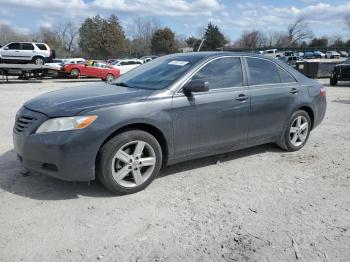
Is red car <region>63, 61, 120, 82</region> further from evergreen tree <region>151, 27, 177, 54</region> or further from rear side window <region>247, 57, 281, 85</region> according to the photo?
evergreen tree <region>151, 27, 177, 54</region>

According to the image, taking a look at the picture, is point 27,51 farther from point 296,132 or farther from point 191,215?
point 191,215

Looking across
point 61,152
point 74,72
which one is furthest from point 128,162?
point 74,72

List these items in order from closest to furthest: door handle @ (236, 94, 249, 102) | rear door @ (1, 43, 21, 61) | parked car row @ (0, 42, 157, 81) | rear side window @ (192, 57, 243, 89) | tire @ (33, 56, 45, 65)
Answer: rear side window @ (192, 57, 243, 89)
door handle @ (236, 94, 249, 102)
rear door @ (1, 43, 21, 61)
parked car row @ (0, 42, 157, 81)
tire @ (33, 56, 45, 65)

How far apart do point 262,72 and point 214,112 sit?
127 centimetres

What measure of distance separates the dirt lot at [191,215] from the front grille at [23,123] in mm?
709

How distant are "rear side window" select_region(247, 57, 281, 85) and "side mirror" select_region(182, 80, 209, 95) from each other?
1.07 meters

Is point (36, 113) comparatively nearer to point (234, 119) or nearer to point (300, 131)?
point (234, 119)

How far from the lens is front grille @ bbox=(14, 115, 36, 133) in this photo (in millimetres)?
3918

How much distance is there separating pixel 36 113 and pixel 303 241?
2980mm

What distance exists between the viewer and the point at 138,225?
3441 mm

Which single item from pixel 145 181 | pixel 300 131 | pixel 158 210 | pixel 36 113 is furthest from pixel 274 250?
pixel 300 131

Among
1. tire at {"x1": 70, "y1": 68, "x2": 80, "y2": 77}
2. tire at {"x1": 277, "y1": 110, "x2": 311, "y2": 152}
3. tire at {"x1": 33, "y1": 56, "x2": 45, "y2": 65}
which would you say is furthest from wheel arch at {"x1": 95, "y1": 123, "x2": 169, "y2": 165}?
tire at {"x1": 70, "y1": 68, "x2": 80, "y2": 77}

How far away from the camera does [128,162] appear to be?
4055 millimetres

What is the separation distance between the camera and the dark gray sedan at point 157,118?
3.77 m
